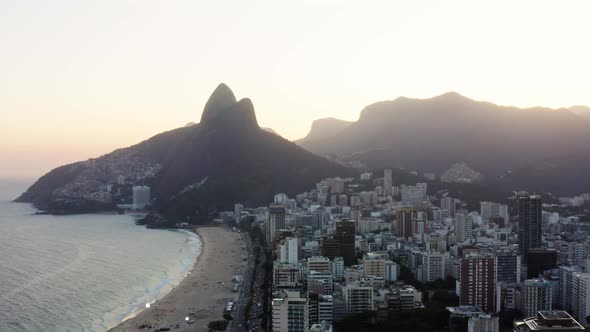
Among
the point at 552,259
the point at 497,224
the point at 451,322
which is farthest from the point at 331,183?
the point at 451,322

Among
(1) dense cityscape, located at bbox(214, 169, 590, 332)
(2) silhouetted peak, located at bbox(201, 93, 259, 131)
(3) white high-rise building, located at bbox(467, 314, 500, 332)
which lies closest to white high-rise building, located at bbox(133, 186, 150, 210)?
(2) silhouetted peak, located at bbox(201, 93, 259, 131)

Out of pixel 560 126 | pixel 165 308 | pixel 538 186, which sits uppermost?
pixel 560 126

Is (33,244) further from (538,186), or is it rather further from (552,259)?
(538,186)

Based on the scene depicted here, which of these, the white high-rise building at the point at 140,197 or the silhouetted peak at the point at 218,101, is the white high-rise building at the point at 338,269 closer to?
the white high-rise building at the point at 140,197

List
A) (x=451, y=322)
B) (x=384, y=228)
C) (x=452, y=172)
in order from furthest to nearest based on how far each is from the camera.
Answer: (x=452, y=172)
(x=384, y=228)
(x=451, y=322)

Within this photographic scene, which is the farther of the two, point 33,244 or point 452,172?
point 452,172

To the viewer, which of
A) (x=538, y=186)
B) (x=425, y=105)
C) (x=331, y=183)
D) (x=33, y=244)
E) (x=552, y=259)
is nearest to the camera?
(x=552, y=259)

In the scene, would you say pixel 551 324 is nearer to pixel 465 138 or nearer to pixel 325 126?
pixel 465 138
